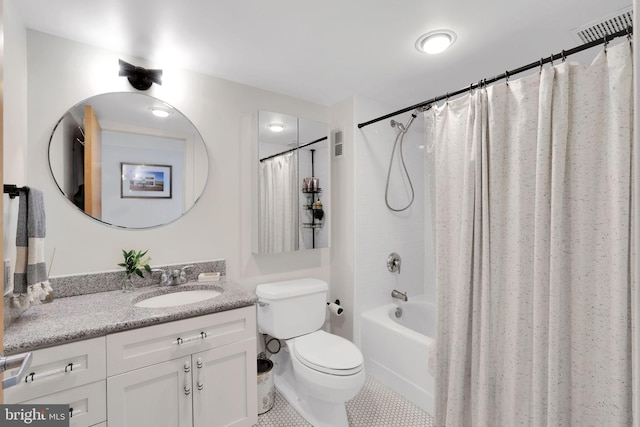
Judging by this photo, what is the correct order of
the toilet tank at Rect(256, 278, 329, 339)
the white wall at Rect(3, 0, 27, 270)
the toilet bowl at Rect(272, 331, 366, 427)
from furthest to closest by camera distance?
the toilet tank at Rect(256, 278, 329, 339) → the toilet bowl at Rect(272, 331, 366, 427) → the white wall at Rect(3, 0, 27, 270)

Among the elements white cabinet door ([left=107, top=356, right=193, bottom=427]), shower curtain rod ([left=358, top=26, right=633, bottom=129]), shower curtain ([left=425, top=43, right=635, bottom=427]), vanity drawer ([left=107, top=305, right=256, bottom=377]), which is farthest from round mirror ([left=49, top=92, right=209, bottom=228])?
shower curtain ([left=425, top=43, right=635, bottom=427])

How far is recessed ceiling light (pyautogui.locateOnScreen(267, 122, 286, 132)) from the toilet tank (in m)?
1.18

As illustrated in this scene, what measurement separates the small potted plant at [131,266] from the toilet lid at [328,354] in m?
1.07

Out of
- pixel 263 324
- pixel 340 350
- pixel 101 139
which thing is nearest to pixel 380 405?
pixel 340 350

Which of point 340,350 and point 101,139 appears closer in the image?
point 101,139

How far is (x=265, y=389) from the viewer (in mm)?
1958

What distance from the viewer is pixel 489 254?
1.47 m

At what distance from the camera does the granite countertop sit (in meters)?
1.15

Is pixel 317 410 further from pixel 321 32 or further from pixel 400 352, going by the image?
pixel 321 32

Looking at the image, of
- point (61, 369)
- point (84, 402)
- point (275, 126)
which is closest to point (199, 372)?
point (84, 402)

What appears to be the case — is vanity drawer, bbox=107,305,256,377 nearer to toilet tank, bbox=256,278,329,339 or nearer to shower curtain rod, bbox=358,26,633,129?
toilet tank, bbox=256,278,329,339

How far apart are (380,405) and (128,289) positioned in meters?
1.79

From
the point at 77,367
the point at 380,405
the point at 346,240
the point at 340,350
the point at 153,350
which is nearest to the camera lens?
the point at 77,367

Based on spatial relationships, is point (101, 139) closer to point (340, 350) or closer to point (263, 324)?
point (263, 324)
